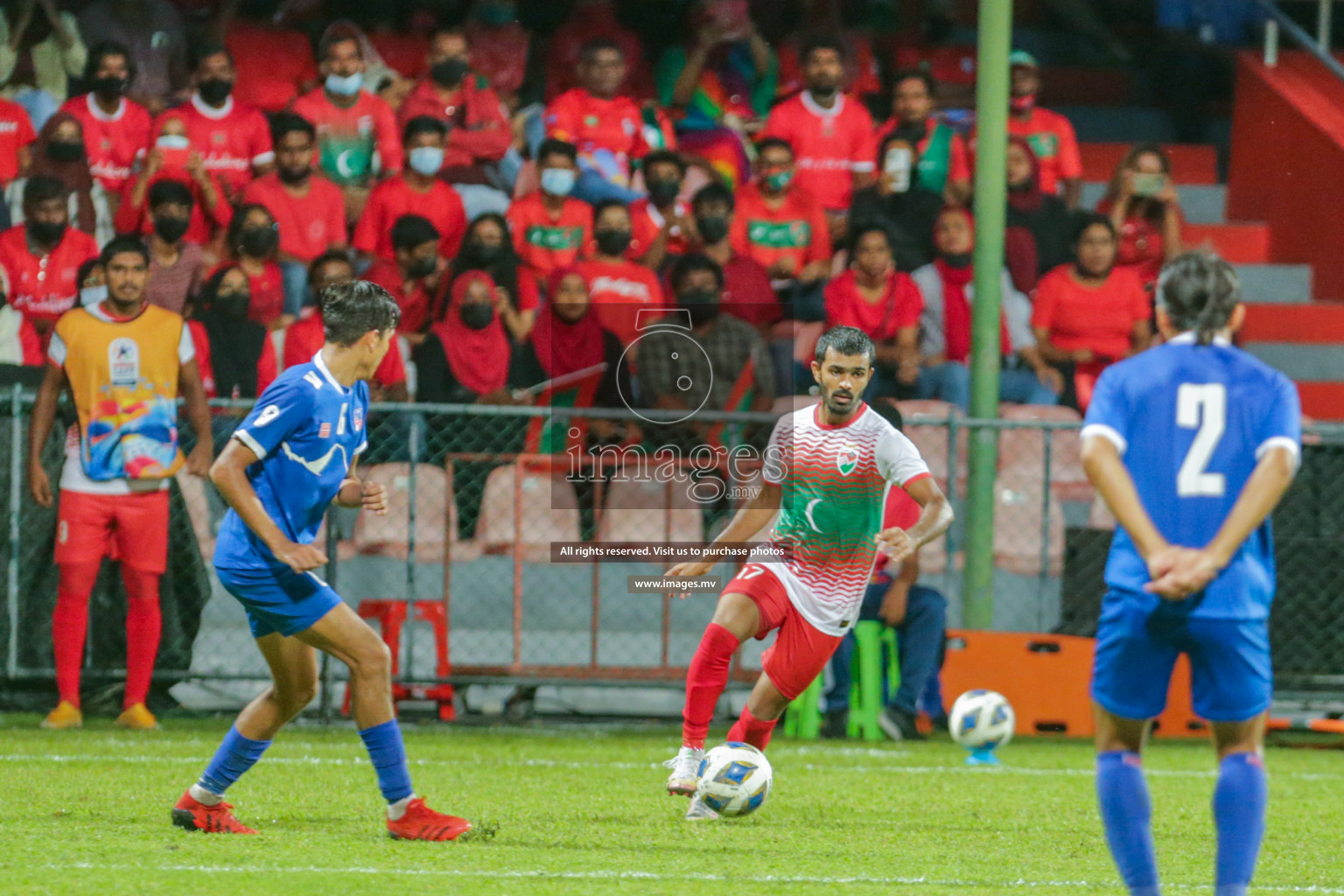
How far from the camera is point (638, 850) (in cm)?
611

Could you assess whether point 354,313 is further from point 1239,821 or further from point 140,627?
point 140,627

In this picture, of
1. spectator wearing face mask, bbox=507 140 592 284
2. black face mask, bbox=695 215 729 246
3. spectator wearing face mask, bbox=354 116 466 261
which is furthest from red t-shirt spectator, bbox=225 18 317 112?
black face mask, bbox=695 215 729 246

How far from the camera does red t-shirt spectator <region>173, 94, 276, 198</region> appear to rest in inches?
457

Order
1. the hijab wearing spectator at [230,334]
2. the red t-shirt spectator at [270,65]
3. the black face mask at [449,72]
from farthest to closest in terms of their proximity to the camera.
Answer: the red t-shirt spectator at [270,65]
the black face mask at [449,72]
the hijab wearing spectator at [230,334]

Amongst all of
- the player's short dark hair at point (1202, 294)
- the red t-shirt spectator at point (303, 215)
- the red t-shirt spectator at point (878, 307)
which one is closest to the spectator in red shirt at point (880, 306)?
the red t-shirt spectator at point (878, 307)

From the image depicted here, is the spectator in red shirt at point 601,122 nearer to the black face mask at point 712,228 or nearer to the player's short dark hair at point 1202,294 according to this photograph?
the black face mask at point 712,228

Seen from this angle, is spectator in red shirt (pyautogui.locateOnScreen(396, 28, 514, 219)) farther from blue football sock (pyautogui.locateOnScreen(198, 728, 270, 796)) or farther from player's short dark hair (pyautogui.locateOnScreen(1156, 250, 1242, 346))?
player's short dark hair (pyautogui.locateOnScreen(1156, 250, 1242, 346))

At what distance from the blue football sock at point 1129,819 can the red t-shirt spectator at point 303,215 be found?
7.90 metres

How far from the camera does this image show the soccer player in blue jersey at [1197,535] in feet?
14.4

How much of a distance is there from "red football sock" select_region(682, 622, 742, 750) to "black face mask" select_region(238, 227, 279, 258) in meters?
5.13

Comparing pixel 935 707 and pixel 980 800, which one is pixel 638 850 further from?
pixel 935 707

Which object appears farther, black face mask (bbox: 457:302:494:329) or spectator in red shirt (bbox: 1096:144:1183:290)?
spectator in red shirt (bbox: 1096:144:1183:290)

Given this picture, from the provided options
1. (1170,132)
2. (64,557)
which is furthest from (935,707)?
(1170,132)

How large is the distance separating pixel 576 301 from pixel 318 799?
4535mm
